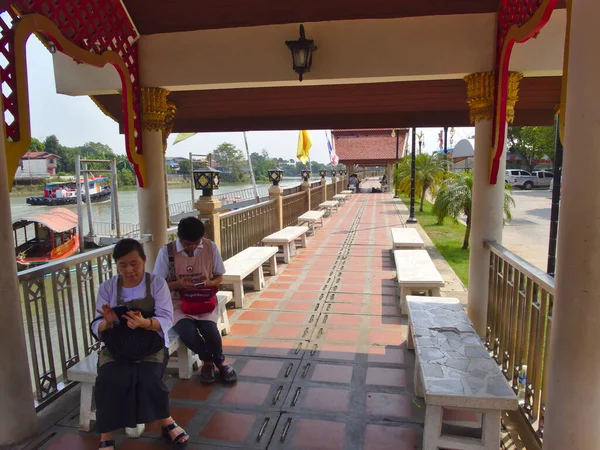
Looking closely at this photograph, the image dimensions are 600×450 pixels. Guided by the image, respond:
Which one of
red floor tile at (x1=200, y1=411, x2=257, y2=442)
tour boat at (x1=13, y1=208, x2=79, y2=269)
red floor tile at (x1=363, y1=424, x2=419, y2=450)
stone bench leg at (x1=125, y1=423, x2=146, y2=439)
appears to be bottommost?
tour boat at (x1=13, y1=208, x2=79, y2=269)

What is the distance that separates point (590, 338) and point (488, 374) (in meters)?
0.75

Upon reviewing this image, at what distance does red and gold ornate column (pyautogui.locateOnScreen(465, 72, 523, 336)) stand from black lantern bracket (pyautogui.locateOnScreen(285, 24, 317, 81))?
142 cm

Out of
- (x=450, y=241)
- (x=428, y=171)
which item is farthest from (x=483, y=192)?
(x=428, y=171)

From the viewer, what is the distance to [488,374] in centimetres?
248

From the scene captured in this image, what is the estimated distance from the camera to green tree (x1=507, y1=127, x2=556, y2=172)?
143 feet

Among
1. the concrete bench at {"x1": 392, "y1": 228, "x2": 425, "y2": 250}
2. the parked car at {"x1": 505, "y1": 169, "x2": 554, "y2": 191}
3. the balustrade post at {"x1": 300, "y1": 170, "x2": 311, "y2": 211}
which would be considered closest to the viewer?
the concrete bench at {"x1": 392, "y1": 228, "x2": 425, "y2": 250}

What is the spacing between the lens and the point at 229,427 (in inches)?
110

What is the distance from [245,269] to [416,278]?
2.00m

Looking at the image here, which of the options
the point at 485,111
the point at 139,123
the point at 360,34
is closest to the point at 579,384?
the point at 485,111

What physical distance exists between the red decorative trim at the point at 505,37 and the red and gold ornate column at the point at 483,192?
0.06 metres

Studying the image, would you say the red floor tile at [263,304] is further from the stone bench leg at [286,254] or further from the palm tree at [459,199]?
the palm tree at [459,199]

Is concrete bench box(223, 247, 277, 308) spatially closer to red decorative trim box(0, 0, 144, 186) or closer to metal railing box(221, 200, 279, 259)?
metal railing box(221, 200, 279, 259)

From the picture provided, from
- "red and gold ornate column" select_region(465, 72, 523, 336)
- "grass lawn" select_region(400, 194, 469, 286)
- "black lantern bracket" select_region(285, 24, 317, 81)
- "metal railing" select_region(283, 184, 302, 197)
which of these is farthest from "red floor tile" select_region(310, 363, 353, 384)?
"metal railing" select_region(283, 184, 302, 197)

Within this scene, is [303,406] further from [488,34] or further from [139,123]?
[488,34]
